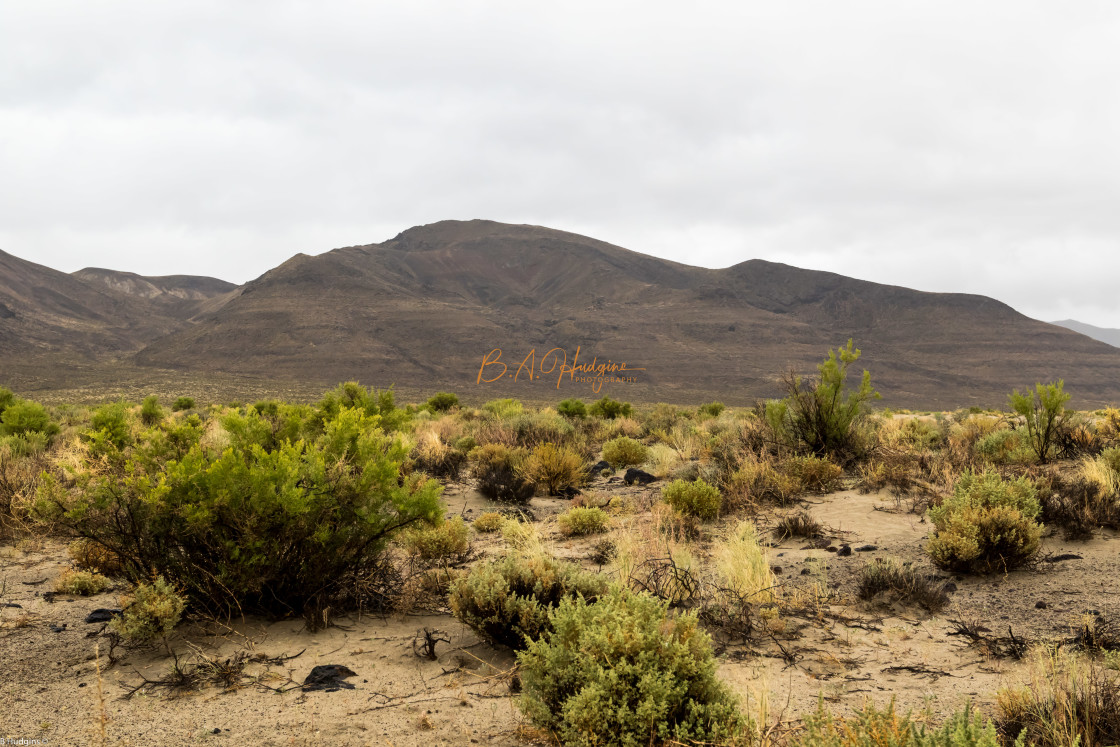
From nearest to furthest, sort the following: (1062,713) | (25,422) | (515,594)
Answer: (1062,713), (515,594), (25,422)

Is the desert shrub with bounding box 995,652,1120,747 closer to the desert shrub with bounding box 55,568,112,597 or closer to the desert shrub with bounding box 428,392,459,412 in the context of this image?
the desert shrub with bounding box 55,568,112,597

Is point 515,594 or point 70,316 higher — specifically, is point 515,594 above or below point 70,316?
below

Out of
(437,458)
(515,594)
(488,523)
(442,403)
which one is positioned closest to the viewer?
(515,594)

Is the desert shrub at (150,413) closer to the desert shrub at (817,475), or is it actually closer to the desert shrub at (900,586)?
the desert shrub at (817,475)

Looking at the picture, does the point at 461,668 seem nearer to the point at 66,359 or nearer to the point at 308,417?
the point at 308,417

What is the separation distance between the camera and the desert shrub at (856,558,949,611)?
5.31 meters

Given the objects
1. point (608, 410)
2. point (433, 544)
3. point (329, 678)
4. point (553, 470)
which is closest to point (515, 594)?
point (329, 678)

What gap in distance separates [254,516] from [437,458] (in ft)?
25.3

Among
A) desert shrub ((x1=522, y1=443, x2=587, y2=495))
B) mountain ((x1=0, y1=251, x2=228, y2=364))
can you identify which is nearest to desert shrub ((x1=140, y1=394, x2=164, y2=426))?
desert shrub ((x1=522, y1=443, x2=587, y2=495))

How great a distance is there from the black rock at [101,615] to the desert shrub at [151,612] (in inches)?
30.7

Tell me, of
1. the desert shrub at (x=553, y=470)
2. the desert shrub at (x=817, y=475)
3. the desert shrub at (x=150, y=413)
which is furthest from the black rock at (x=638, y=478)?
the desert shrub at (x=150, y=413)

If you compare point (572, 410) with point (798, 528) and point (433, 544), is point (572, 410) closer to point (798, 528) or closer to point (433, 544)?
point (798, 528)

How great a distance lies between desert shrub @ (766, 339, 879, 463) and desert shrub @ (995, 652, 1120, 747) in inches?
323

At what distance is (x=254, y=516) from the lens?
4.57 metres
